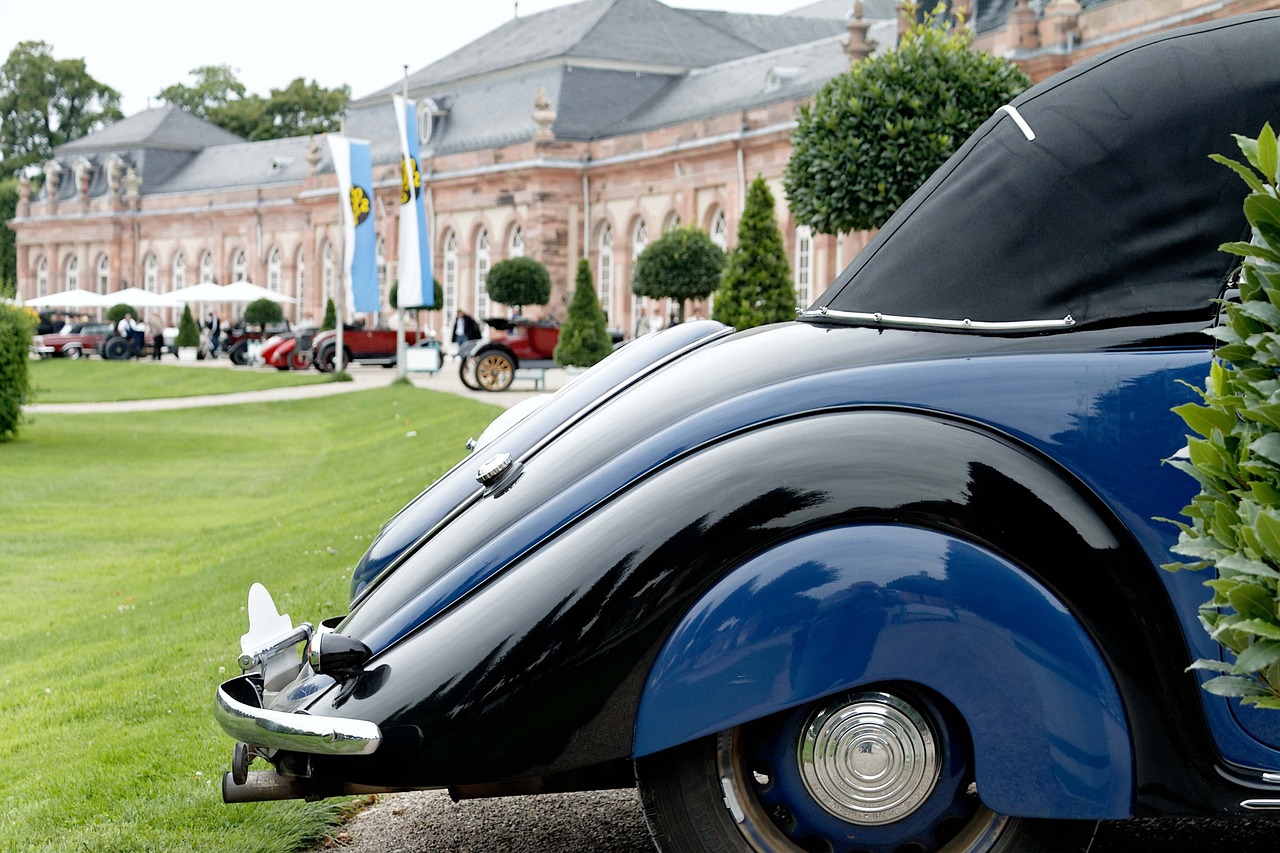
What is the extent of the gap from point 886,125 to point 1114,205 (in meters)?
12.1

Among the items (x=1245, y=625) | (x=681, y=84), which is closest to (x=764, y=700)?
(x=1245, y=625)

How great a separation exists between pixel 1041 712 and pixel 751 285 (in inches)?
698

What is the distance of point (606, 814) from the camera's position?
13.2ft

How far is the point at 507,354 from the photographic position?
27.8 metres

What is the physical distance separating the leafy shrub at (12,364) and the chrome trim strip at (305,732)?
17.9 metres

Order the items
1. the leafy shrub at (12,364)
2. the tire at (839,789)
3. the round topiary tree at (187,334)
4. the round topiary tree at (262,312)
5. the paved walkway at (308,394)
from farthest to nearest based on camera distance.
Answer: the round topiary tree at (262,312) → the round topiary tree at (187,334) → the paved walkway at (308,394) → the leafy shrub at (12,364) → the tire at (839,789)

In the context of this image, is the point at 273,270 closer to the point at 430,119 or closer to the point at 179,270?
the point at 179,270

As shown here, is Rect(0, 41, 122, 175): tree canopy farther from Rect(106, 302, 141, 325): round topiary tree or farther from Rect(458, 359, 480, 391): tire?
Rect(458, 359, 480, 391): tire

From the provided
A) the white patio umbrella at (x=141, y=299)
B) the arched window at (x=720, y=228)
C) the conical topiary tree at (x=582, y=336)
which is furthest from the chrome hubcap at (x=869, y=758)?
the white patio umbrella at (x=141, y=299)

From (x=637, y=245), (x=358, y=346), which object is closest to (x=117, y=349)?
(x=358, y=346)

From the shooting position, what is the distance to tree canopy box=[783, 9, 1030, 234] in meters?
14.9

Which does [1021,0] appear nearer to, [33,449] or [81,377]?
[33,449]

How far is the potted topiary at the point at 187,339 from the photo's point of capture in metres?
49.8

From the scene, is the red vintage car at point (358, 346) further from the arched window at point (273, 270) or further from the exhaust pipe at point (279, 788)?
the exhaust pipe at point (279, 788)
